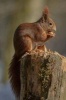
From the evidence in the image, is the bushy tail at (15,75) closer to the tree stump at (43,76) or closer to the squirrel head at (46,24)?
the tree stump at (43,76)

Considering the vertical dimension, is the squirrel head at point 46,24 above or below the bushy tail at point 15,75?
above

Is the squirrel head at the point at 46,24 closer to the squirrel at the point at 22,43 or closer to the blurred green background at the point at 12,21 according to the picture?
the squirrel at the point at 22,43

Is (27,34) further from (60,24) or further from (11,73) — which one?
(60,24)

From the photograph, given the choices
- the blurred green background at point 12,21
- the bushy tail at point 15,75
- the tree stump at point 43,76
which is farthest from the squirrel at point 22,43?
the blurred green background at point 12,21

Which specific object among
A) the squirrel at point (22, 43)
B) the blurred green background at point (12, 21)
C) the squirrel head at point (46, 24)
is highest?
the blurred green background at point (12, 21)

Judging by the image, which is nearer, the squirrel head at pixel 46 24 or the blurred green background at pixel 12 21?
the squirrel head at pixel 46 24

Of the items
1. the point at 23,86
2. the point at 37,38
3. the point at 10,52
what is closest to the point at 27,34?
the point at 37,38

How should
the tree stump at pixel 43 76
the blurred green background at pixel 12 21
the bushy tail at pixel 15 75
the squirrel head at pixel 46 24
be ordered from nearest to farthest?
the tree stump at pixel 43 76, the bushy tail at pixel 15 75, the squirrel head at pixel 46 24, the blurred green background at pixel 12 21

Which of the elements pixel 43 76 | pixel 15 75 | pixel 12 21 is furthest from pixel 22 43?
pixel 12 21

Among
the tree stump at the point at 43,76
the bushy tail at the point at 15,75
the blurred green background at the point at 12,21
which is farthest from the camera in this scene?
the blurred green background at the point at 12,21
